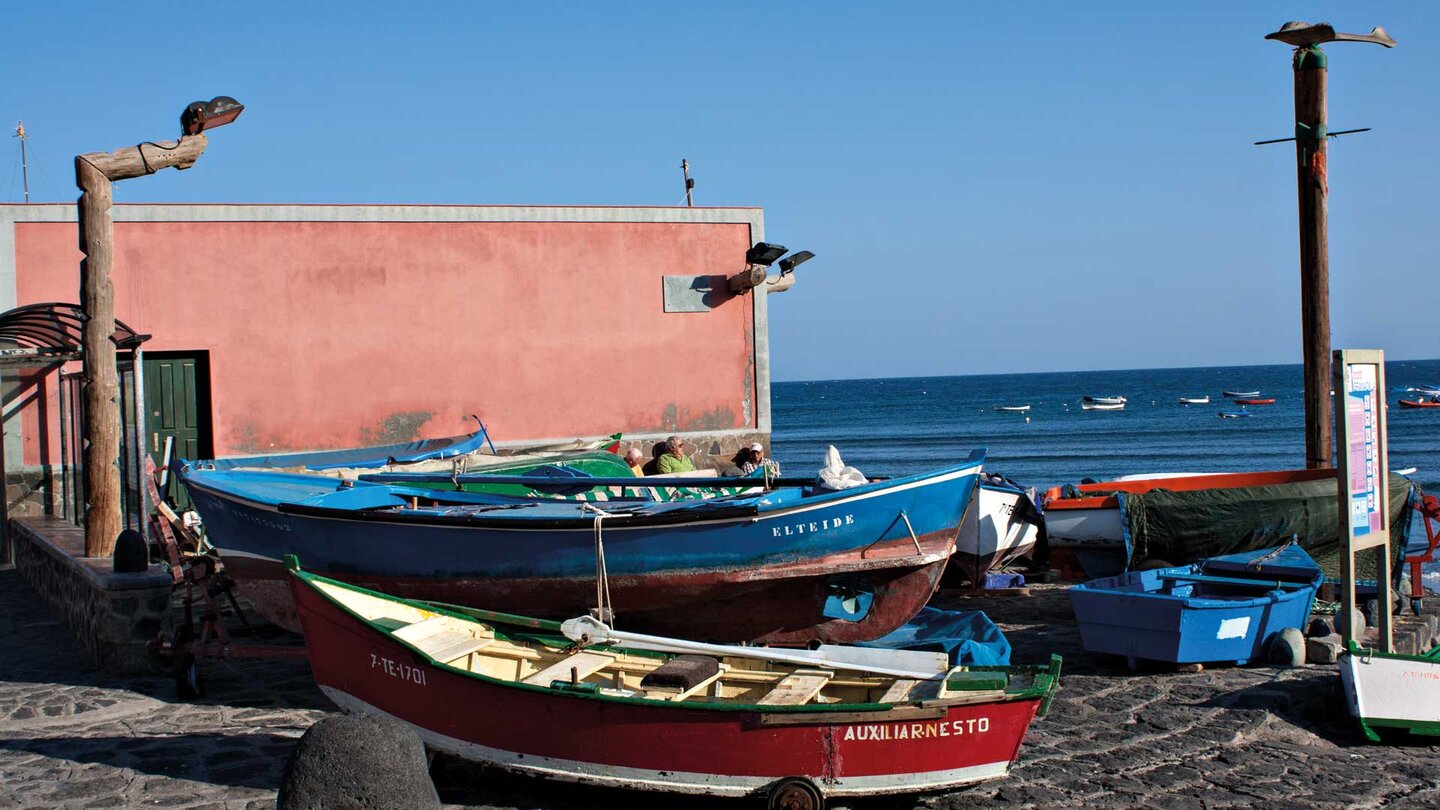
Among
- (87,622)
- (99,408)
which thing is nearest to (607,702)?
(87,622)

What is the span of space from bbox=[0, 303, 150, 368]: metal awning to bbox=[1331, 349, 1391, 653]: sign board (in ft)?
33.8

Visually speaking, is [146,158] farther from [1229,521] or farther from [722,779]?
[1229,521]

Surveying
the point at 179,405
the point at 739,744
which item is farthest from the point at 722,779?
the point at 179,405

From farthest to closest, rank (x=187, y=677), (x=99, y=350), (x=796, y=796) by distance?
(x=99, y=350) → (x=187, y=677) → (x=796, y=796)

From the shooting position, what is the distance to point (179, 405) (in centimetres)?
1584

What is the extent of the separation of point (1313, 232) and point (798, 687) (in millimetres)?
7230

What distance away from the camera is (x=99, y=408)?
1049 centimetres

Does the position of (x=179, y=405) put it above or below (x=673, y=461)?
above

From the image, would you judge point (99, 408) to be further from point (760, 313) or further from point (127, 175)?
point (760, 313)

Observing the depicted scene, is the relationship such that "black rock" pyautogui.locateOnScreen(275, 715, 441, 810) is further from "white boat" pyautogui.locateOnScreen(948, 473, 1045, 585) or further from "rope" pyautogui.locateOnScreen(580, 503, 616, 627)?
"white boat" pyautogui.locateOnScreen(948, 473, 1045, 585)

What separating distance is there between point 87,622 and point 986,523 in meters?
7.69

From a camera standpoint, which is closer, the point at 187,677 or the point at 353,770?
the point at 353,770

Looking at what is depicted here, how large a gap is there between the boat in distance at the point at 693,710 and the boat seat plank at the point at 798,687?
0.04 feet

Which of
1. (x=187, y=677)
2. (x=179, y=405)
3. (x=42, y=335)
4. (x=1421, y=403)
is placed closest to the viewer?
(x=187, y=677)
